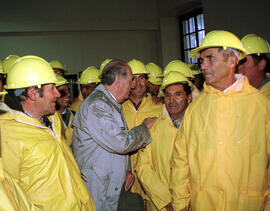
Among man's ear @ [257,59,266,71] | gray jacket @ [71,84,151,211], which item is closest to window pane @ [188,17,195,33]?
man's ear @ [257,59,266,71]

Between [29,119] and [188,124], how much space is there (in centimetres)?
131

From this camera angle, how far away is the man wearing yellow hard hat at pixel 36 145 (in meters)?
1.89

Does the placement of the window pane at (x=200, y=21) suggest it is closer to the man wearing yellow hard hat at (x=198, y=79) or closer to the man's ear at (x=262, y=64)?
the man wearing yellow hard hat at (x=198, y=79)

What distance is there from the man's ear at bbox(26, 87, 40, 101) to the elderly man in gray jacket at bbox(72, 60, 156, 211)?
1.96ft

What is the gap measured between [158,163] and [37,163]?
3.95 ft

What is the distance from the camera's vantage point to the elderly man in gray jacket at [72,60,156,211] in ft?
8.26

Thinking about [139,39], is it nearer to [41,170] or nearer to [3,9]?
[3,9]

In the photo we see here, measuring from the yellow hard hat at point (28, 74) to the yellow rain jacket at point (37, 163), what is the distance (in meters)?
0.22

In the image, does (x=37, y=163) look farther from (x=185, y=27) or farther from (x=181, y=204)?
(x=185, y=27)

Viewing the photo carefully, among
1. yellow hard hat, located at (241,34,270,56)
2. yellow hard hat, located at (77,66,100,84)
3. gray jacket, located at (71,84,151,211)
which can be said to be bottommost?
gray jacket, located at (71,84,151,211)

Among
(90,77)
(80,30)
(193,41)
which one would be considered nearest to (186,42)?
(193,41)

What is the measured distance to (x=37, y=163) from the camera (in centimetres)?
194

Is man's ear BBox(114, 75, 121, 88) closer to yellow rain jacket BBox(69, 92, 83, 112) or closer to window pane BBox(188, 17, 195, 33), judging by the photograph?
yellow rain jacket BBox(69, 92, 83, 112)

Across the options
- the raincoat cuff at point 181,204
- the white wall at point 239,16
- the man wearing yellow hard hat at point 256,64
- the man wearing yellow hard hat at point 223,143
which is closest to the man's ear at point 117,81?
the man wearing yellow hard hat at point 223,143
